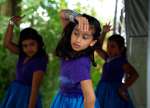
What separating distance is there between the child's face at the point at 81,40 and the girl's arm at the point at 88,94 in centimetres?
26

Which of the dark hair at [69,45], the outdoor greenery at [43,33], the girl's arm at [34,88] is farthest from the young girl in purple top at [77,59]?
the outdoor greenery at [43,33]

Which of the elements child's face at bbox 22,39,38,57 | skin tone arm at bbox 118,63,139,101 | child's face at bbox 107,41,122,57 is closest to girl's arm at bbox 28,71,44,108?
child's face at bbox 22,39,38,57

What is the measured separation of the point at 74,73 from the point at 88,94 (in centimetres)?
17

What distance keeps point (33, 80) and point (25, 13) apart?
7.00 ft

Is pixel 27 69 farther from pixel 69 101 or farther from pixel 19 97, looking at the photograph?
pixel 69 101

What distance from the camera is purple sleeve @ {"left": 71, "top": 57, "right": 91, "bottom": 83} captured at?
10.0 feet

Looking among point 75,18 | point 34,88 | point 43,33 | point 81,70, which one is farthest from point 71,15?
point 43,33

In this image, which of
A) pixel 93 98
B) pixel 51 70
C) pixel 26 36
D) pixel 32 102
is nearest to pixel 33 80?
pixel 32 102

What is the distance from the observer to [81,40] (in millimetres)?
3180

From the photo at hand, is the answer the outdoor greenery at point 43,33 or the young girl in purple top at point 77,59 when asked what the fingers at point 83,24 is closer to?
the young girl in purple top at point 77,59

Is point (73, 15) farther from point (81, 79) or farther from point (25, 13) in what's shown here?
point (25, 13)

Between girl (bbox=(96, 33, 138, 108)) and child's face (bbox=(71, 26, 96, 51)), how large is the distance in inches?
76.2

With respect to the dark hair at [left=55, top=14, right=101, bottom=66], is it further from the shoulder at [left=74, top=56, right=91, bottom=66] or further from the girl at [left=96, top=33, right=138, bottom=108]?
the girl at [left=96, top=33, right=138, bottom=108]

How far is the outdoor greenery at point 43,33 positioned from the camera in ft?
19.0
